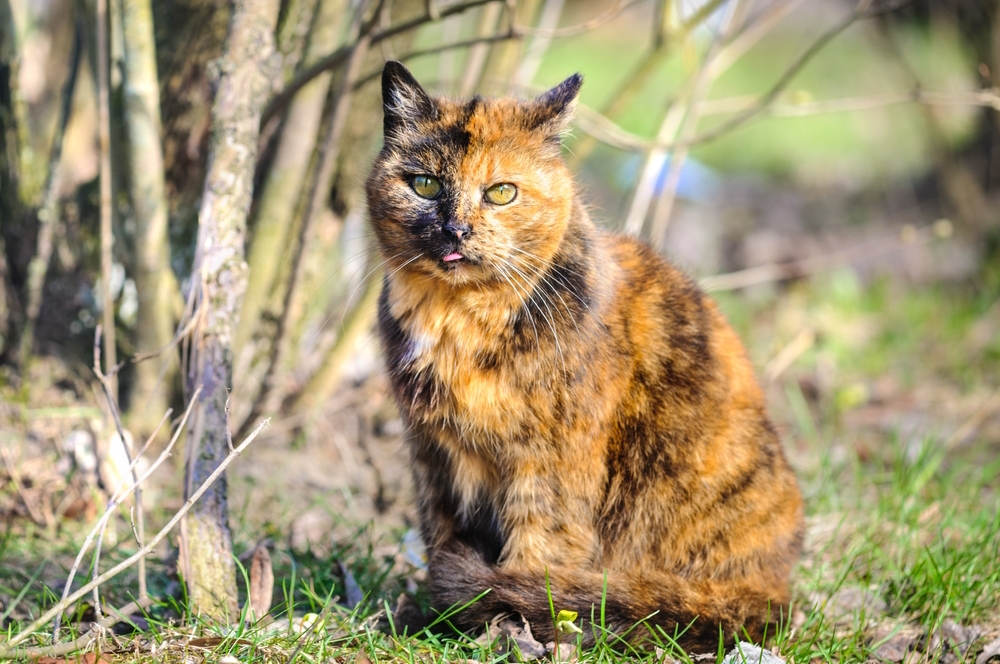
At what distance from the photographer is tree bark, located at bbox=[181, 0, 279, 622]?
2457 mm

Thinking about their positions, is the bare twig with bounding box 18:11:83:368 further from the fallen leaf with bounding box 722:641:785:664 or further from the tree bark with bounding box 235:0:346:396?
the fallen leaf with bounding box 722:641:785:664

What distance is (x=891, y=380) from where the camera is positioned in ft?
17.5

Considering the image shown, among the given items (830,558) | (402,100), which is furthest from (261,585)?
(830,558)

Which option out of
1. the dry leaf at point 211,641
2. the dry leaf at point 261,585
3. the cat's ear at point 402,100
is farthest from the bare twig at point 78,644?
the cat's ear at point 402,100

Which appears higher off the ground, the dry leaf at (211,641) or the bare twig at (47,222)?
the bare twig at (47,222)

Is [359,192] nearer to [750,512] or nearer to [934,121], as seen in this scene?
[750,512]

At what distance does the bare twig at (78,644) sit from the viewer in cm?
202

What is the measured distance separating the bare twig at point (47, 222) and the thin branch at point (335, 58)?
1.07 m

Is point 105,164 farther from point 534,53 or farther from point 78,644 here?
point 534,53

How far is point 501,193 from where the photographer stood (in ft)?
8.20

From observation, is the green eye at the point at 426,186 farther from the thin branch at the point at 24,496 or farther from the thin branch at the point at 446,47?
the thin branch at the point at 24,496

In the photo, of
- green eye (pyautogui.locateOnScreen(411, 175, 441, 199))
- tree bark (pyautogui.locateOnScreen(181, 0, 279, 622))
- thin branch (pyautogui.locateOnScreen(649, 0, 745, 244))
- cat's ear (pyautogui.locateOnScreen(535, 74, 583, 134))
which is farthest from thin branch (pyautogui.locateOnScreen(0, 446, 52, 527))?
thin branch (pyautogui.locateOnScreen(649, 0, 745, 244))

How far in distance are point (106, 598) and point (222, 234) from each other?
1130 millimetres

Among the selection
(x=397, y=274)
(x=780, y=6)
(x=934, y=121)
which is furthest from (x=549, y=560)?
(x=934, y=121)
